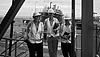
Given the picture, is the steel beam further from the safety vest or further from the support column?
the safety vest

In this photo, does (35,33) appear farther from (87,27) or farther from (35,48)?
(87,27)

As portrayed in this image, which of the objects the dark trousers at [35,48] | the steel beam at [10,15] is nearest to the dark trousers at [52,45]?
the dark trousers at [35,48]

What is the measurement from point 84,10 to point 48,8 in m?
3.18

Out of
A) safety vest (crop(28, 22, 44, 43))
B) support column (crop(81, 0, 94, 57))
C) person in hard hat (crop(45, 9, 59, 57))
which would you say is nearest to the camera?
support column (crop(81, 0, 94, 57))

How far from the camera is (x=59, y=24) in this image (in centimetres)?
369

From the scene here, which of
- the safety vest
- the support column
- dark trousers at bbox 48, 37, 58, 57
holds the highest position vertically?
the support column

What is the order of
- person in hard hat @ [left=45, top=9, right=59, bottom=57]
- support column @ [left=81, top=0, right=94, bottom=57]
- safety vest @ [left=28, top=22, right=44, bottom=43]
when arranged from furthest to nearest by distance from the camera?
person in hard hat @ [left=45, top=9, right=59, bottom=57] < safety vest @ [left=28, top=22, right=44, bottom=43] < support column @ [left=81, top=0, right=94, bottom=57]

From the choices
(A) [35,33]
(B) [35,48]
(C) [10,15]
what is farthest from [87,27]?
(B) [35,48]

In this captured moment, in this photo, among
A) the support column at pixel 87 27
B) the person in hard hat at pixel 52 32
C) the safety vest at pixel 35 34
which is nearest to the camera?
the support column at pixel 87 27

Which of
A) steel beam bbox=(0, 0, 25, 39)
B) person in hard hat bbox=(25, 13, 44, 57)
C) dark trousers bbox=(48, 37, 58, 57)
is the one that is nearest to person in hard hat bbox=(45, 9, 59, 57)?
dark trousers bbox=(48, 37, 58, 57)

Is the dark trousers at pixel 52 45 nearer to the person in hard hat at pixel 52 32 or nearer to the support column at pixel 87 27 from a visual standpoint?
the person in hard hat at pixel 52 32

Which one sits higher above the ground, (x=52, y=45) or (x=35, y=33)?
(x=35, y=33)

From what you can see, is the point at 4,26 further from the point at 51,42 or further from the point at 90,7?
the point at 51,42

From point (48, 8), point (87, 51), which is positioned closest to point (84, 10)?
point (87, 51)
